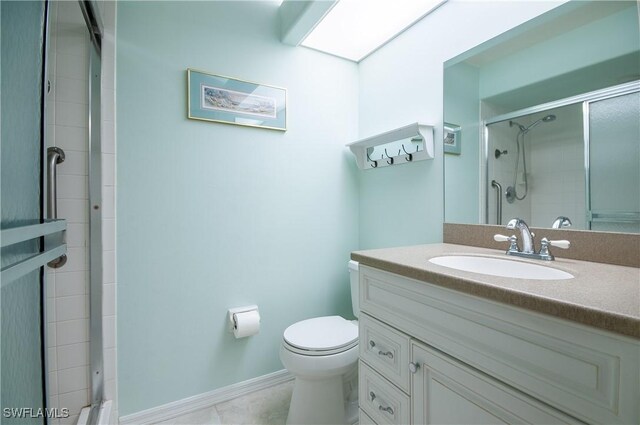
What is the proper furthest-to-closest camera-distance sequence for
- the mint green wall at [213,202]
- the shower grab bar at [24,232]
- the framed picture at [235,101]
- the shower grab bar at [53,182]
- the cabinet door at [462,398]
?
the framed picture at [235,101] → the mint green wall at [213,202] → the shower grab bar at [53,182] → the cabinet door at [462,398] → the shower grab bar at [24,232]

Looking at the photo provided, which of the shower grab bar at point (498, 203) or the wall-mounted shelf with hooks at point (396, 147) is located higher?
the wall-mounted shelf with hooks at point (396, 147)

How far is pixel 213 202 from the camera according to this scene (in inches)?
61.0

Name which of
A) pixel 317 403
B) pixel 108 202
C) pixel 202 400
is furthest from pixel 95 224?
pixel 317 403

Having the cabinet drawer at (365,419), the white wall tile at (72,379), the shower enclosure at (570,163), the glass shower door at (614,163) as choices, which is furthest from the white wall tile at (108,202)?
the glass shower door at (614,163)

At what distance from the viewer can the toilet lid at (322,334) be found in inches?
51.3

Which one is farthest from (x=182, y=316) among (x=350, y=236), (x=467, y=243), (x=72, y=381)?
(x=467, y=243)

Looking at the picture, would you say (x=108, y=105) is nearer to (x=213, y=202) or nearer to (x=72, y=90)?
(x=72, y=90)

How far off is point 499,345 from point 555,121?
0.91 metres

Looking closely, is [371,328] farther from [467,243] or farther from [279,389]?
[279,389]

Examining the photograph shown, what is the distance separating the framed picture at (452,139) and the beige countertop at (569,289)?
2.14 ft

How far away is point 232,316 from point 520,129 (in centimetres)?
169

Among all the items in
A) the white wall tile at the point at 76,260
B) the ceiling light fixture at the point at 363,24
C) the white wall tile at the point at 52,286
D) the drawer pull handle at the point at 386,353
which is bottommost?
the drawer pull handle at the point at 386,353

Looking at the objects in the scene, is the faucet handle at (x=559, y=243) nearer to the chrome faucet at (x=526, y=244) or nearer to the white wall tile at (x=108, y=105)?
the chrome faucet at (x=526, y=244)

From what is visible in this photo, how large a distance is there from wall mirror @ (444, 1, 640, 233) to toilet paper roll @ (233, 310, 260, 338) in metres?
1.21
